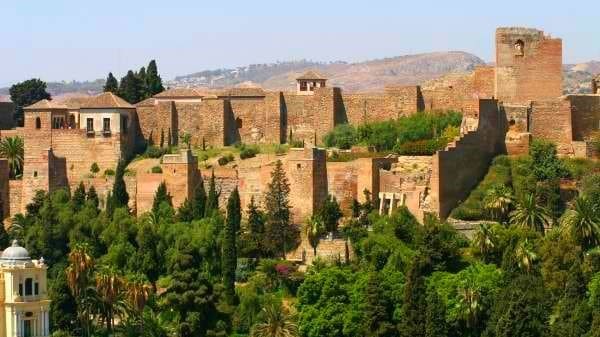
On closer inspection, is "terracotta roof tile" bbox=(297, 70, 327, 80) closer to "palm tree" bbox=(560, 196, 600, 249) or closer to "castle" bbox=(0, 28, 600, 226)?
"castle" bbox=(0, 28, 600, 226)

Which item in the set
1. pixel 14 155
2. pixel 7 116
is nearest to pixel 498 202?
pixel 14 155

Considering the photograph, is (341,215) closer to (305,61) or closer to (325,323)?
(325,323)

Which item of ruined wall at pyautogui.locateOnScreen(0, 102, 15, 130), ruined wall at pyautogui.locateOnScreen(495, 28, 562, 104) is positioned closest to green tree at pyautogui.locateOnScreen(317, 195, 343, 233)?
ruined wall at pyautogui.locateOnScreen(495, 28, 562, 104)

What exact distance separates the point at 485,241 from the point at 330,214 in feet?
14.4

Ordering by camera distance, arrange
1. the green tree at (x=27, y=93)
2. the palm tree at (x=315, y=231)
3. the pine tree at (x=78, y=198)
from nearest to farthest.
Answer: the palm tree at (x=315, y=231)
the pine tree at (x=78, y=198)
the green tree at (x=27, y=93)

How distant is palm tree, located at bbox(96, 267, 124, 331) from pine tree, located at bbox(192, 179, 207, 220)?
4.60 metres

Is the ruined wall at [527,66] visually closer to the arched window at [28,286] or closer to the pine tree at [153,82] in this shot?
the pine tree at [153,82]

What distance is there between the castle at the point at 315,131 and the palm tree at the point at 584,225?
154 inches

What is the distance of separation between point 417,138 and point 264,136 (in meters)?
5.62

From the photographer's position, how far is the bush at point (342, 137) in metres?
55.9

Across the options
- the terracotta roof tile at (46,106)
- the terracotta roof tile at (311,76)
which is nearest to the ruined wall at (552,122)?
the terracotta roof tile at (311,76)

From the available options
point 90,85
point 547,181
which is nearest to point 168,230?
point 547,181

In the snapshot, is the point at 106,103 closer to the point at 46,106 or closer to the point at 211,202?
the point at 46,106

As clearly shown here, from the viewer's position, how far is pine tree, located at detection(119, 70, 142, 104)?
6397 cm
